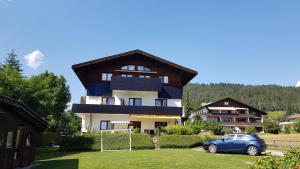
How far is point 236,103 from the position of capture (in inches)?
3720

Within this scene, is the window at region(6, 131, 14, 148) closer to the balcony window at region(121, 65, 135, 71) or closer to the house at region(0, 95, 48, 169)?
the house at region(0, 95, 48, 169)

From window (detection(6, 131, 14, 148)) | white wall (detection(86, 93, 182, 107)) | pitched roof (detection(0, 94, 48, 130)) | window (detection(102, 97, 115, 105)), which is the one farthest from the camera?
window (detection(102, 97, 115, 105))

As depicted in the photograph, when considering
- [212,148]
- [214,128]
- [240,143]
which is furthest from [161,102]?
[240,143]

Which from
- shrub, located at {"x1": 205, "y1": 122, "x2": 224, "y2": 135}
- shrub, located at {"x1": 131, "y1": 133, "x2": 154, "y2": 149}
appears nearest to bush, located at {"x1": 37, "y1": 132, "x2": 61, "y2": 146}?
shrub, located at {"x1": 131, "y1": 133, "x2": 154, "y2": 149}

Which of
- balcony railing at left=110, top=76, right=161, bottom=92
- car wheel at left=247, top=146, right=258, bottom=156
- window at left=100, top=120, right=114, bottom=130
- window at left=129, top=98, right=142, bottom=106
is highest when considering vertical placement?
balcony railing at left=110, top=76, right=161, bottom=92

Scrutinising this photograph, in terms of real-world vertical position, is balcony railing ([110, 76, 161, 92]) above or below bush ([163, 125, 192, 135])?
above

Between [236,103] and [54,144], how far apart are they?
2486 inches

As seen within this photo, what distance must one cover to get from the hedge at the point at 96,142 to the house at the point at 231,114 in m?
62.4

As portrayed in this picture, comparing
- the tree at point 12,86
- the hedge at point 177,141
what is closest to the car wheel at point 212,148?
the hedge at point 177,141

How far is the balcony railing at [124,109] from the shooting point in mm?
40312

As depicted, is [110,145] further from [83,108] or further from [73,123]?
[73,123]

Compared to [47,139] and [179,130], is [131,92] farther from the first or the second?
[47,139]

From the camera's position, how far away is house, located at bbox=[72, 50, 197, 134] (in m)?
41.3

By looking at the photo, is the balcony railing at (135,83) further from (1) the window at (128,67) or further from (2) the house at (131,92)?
(1) the window at (128,67)
